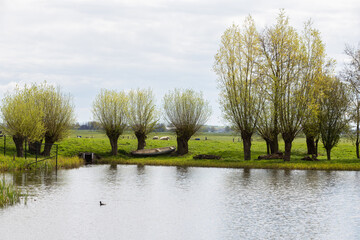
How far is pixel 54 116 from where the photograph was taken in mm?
59062

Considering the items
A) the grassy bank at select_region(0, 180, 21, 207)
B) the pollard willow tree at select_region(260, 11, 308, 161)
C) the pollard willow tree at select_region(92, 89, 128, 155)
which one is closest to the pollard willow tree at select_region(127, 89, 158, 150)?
the pollard willow tree at select_region(92, 89, 128, 155)

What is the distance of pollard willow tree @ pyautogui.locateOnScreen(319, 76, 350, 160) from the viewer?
5497 centimetres

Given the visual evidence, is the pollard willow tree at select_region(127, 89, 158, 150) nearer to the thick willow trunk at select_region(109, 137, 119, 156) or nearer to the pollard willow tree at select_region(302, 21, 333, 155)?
the thick willow trunk at select_region(109, 137, 119, 156)

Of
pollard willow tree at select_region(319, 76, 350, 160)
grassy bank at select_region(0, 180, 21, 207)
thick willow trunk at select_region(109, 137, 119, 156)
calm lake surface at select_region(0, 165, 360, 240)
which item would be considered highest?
pollard willow tree at select_region(319, 76, 350, 160)

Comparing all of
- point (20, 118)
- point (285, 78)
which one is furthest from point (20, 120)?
point (285, 78)

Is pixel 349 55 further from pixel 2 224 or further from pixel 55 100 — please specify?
pixel 2 224

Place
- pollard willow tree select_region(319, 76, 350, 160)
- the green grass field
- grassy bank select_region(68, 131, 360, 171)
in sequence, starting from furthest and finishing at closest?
1. pollard willow tree select_region(319, 76, 350, 160)
2. grassy bank select_region(68, 131, 360, 171)
3. the green grass field

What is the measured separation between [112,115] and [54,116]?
9092 mm

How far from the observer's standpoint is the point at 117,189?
105ft

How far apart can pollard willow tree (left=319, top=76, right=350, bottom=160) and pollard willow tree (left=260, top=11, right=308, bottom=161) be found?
14.1 feet

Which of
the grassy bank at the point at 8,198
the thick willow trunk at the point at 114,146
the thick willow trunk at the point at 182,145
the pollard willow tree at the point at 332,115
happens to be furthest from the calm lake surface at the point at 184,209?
the thick willow trunk at the point at 182,145

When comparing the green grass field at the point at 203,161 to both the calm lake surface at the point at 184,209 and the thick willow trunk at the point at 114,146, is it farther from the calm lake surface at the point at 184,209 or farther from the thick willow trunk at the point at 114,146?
the calm lake surface at the point at 184,209

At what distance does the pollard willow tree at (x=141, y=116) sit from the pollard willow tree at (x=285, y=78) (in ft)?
69.2

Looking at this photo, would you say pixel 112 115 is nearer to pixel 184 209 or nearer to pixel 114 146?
pixel 114 146
